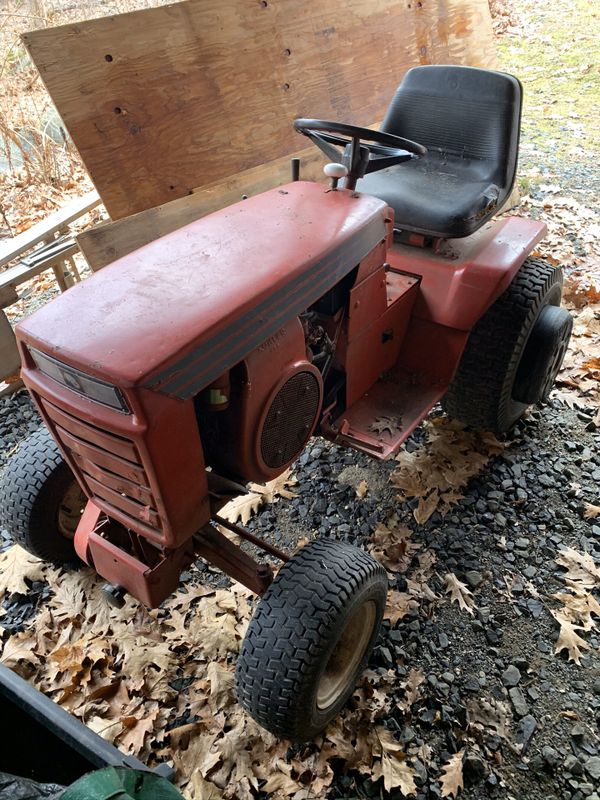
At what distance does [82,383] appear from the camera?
4.25ft

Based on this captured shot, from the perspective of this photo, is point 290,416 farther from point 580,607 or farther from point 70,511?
point 580,607

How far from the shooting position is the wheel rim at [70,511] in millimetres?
2094

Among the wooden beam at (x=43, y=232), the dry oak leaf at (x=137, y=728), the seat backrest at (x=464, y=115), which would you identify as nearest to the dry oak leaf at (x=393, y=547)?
the dry oak leaf at (x=137, y=728)

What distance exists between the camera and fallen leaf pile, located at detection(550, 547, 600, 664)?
1972mm

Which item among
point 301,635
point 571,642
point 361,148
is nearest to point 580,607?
point 571,642

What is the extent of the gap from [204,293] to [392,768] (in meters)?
1.40

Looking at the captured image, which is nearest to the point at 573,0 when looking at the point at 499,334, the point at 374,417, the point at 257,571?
the point at 499,334

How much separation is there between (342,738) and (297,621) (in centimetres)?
49

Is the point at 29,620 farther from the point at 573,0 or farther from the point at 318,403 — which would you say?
the point at 573,0

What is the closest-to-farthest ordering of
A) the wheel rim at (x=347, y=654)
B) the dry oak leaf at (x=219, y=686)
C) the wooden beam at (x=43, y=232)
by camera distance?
1. the wheel rim at (x=347, y=654)
2. the dry oak leaf at (x=219, y=686)
3. the wooden beam at (x=43, y=232)

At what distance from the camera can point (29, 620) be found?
212cm

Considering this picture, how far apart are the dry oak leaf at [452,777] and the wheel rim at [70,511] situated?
1410 millimetres

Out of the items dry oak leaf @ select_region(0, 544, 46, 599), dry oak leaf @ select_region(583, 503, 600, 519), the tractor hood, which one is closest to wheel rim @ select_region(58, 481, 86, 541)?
dry oak leaf @ select_region(0, 544, 46, 599)

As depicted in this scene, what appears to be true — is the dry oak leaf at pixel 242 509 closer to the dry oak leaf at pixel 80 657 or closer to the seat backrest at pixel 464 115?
the dry oak leaf at pixel 80 657
